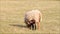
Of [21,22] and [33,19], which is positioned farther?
[21,22]

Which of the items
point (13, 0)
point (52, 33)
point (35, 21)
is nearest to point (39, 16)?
point (35, 21)

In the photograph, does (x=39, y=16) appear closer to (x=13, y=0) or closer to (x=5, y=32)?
(x=5, y=32)

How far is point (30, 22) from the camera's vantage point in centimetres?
1376

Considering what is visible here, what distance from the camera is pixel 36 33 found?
12.2 m

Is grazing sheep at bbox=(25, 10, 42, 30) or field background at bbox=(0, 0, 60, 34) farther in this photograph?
grazing sheep at bbox=(25, 10, 42, 30)

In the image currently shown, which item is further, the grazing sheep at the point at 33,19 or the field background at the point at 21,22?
the grazing sheep at the point at 33,19

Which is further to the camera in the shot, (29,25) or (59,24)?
(59,24)

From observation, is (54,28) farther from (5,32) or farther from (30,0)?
(30,0)

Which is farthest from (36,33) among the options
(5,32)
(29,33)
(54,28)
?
(54,28)

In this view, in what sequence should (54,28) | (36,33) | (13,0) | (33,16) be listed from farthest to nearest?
(13,0) < (54,28) < (33,16) < (36,33)

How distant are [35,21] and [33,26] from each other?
42 cm

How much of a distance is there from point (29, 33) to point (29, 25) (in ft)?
5.98

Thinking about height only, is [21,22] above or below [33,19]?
below

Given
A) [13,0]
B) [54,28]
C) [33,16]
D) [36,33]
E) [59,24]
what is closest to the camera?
[36,33]
